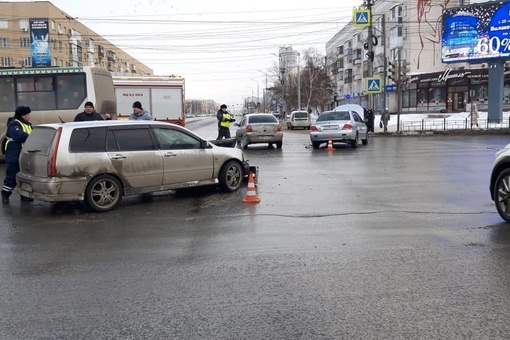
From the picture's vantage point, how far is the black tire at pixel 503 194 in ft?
23.2

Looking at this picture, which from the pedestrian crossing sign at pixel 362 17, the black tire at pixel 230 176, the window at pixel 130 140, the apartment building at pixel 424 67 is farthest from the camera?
the apartment building at pixel 424 67

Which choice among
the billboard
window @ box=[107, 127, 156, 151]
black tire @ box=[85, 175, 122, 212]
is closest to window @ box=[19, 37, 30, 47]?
the billboard

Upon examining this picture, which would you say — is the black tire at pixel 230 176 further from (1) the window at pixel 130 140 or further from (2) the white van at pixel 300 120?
(2) the white van at pixel 300 120

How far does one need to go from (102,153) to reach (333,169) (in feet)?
23.1

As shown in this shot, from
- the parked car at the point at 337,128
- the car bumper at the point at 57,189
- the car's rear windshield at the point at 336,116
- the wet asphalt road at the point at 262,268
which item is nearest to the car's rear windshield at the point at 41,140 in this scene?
the car bumper at the point at 57,189

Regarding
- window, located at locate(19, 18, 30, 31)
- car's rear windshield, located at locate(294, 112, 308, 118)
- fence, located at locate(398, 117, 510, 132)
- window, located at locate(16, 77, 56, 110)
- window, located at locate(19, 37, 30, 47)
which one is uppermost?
window, located at locate(19, 18, 30, 31)

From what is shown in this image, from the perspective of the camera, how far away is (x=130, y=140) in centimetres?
889

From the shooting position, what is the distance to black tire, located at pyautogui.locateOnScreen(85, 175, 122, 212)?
27.3 feet

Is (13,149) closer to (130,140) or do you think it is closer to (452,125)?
(130,140)

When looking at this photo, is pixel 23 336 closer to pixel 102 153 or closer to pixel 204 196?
pixel 102 153

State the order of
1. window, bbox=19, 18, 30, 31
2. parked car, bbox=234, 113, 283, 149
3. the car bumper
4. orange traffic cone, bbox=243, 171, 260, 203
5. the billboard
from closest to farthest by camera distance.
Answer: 1. the car bumper
2. orange traffic cone, bbox=243, 171, 260, 203
3. parked car, bbox=234, 113, 283, 149
4. the billboard
5. window, bbox=19, 18, 30, 31

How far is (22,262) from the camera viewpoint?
18.7ft

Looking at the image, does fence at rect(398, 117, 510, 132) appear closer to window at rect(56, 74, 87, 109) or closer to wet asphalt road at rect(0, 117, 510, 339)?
window at rect(56, 74, 87, 109)

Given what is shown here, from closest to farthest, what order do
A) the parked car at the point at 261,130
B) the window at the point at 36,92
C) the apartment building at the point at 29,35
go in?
1. the window at the point at 36,92
2. the parked car at the point at 261,130
3. the apartment building at the point at 29,35
